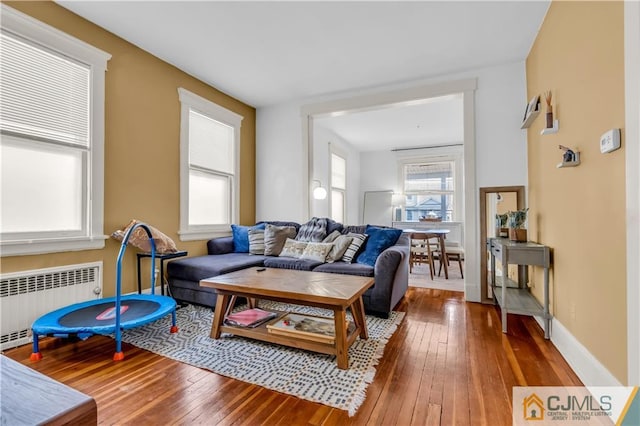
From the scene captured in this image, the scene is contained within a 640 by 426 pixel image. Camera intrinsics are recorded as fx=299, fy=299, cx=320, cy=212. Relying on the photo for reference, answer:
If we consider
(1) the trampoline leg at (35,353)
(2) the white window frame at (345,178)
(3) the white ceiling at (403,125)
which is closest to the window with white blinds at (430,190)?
(3) the white ceiling at (403,125)

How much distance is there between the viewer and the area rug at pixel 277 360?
69.2 inches

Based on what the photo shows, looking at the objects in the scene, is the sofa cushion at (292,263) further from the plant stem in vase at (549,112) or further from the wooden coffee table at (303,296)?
the plant stem in vase at (549,112)

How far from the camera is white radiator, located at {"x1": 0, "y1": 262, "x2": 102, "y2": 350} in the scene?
227cm

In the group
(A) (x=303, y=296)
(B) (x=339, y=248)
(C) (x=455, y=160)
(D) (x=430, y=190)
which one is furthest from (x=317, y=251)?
(C) (x=455, y=160)

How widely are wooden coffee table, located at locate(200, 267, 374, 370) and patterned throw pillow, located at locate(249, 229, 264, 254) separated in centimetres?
129

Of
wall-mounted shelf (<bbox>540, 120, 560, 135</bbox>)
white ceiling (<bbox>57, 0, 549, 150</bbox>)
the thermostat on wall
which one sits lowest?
the thermostat on wall

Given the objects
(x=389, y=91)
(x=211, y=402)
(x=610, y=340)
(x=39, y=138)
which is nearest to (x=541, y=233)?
(x=610, y=340)

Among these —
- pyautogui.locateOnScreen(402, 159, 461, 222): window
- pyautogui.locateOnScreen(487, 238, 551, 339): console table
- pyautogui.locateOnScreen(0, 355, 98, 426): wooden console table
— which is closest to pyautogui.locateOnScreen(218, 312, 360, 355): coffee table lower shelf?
pyautogui.locateOnScreen(487, 238, 551, 339): console table

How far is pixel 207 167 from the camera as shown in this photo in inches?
167

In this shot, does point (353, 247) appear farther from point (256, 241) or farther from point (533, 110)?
point (533, 110)

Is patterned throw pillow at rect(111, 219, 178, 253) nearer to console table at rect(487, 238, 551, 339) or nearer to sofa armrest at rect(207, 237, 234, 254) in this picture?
sofa armrest at rect(207, 237, 234, 254)

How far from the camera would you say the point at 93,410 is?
0.44 metres

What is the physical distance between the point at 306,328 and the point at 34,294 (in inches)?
87.2

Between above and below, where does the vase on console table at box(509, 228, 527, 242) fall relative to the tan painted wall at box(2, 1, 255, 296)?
below
